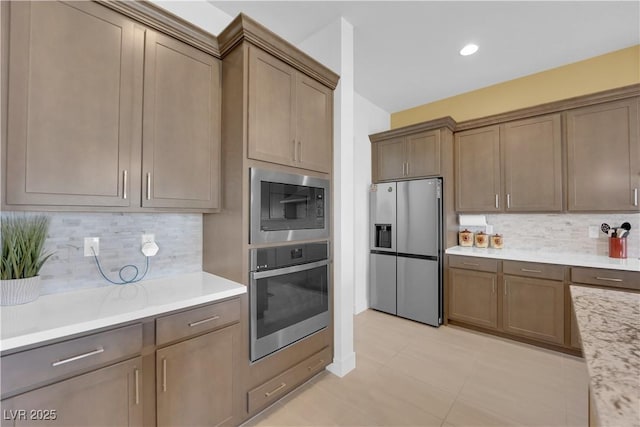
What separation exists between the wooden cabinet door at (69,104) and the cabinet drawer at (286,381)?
139 centimetres

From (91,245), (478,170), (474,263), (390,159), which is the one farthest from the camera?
(390,159)

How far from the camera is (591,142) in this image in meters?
2.55

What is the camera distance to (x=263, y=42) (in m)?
1.68

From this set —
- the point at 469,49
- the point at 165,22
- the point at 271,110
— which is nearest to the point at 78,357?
the point at 271,110

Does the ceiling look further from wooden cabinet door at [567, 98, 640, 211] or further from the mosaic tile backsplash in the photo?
the mosaic tile backsplash

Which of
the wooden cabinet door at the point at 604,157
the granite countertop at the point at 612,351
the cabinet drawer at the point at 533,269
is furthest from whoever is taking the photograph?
the cabinet drawer at the point at 533,269

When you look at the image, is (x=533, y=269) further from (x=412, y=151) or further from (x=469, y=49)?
(x=469, y=49)

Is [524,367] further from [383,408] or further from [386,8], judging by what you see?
[386,8]

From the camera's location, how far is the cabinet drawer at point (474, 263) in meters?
2.84

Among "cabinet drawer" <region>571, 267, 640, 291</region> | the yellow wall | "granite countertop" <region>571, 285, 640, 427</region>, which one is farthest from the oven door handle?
the yellow wall

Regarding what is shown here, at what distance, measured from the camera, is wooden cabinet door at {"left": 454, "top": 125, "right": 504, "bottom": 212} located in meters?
3.06

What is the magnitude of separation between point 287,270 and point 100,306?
0.98m

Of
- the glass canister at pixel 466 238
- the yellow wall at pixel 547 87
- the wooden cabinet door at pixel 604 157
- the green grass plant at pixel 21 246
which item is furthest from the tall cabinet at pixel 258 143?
the wooden cabinet door at pixel 604 157

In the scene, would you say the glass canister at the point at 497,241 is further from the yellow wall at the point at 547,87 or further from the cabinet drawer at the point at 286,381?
the cabinet drawer at the point at 286,381
